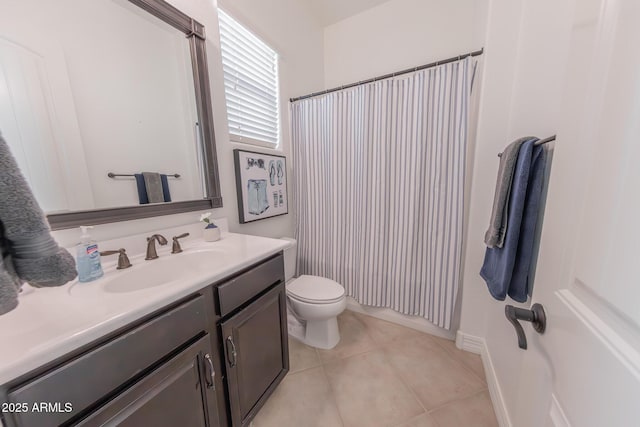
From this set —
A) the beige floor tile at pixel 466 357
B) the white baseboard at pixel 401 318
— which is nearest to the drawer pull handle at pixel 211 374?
the white baseboard at pixel 401 318

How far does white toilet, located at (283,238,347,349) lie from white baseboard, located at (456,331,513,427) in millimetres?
855

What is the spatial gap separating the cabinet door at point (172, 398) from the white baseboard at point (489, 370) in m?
1.28

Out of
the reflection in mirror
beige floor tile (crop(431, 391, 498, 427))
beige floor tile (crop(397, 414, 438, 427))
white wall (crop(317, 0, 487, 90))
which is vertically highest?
white wall (crop(317, 0, 487, 90))

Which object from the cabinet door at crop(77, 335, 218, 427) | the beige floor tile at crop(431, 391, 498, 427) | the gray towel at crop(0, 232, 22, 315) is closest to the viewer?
the gray towel at crop(0, 232, 22, 315)

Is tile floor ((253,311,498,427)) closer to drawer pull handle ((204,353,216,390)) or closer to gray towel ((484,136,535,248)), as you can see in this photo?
drawer pull handle ((204,353,216,390))

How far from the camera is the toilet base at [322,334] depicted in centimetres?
161

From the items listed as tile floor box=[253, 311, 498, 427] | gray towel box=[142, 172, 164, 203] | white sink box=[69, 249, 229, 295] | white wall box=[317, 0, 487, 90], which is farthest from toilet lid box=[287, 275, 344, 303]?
white wall box=[317, 0, 487, 90]

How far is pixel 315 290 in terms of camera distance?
1586mm

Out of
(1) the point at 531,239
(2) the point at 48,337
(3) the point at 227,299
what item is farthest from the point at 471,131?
(2) the point at 48,337

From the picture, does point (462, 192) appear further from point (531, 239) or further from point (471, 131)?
point (531, 239)

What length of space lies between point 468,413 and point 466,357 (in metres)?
0.42

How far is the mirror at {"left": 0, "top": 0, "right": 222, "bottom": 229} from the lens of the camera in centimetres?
76

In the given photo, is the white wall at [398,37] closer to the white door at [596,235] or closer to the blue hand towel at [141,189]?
the white door at [596,235]

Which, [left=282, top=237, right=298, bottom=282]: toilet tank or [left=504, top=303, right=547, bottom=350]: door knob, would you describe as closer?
[left=504, top=303, right=547, bottom=350]: door knob
